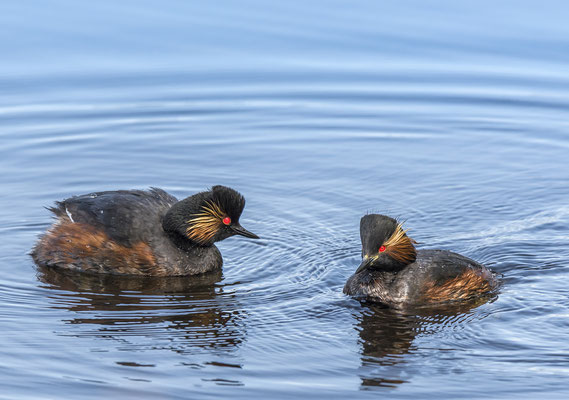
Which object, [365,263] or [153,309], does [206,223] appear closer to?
[153,309]

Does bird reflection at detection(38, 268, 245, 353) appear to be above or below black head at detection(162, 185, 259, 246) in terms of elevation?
below

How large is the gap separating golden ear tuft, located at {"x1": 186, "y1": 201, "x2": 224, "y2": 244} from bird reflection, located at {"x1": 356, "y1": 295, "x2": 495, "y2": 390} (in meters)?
2.07

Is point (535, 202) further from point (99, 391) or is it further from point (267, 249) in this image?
point (99, 391)

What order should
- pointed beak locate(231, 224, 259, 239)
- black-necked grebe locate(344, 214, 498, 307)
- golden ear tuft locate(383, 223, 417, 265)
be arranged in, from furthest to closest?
pointed beak locate(231, 224, 259, 239)
black-necked grebe locate(344, 214, 498, 307)
golden ear tuft locate(383, 223, 417, 265)

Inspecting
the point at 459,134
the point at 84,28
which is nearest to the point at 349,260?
the point at 459,134

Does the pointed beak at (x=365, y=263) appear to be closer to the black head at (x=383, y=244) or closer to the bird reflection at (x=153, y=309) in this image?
the black head at (x=383, y=244)

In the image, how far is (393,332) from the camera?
10.7m

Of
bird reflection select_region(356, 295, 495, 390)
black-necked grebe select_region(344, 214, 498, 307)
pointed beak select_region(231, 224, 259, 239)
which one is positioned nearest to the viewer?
bird reflection select_region(356, 295, 495, 390)

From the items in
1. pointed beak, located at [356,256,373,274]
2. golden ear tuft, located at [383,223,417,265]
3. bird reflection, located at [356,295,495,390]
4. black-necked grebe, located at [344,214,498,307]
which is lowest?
bird reflection, located at [356,295,495,390]

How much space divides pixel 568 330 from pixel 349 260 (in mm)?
2947

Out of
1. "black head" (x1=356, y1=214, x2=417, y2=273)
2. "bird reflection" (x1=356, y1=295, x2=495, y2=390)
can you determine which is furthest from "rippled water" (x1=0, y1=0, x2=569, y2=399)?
"black head" (x1=356, y1=214, x2=417, y2=273)

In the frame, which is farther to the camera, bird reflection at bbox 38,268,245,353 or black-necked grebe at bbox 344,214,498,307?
black-necked grebe at bbox 344,214,498,307

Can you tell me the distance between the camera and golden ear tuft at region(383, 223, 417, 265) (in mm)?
11297

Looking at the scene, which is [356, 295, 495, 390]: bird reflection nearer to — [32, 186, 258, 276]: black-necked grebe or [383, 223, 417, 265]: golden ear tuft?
[383, 223, 417, 265]: golden ear tuft
